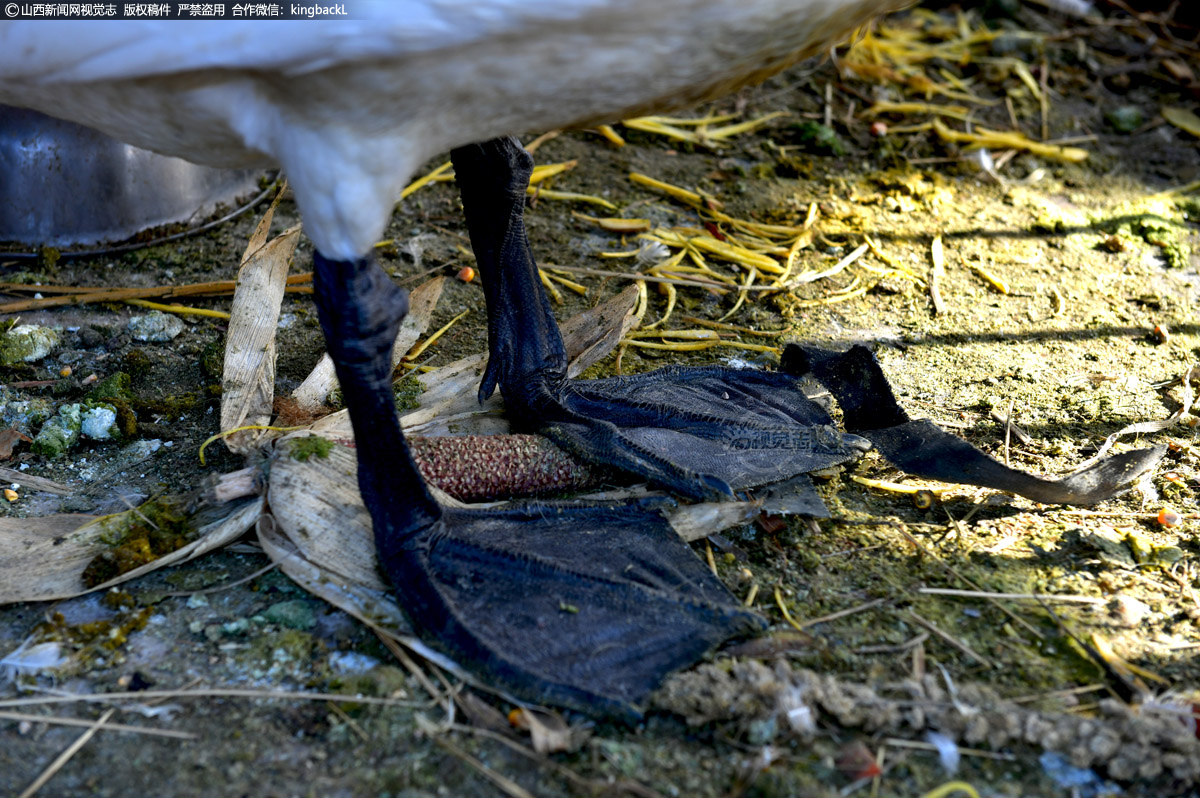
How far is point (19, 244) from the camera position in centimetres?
374

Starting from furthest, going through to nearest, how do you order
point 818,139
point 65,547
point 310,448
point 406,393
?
point 818,139, point 406,393, point 310,448, point 65,547

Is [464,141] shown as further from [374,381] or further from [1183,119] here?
[1183,119]

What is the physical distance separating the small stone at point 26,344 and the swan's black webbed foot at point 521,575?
1519mm

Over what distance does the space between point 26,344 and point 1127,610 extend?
3182mm

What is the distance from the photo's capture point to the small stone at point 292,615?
219cm

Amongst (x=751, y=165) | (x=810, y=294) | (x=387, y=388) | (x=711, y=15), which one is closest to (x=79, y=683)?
(x=387, y=388)


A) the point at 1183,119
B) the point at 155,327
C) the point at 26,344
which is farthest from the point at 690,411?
the point at 1183,119

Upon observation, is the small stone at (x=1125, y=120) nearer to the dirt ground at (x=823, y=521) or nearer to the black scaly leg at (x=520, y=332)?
the dirt ground at (x=823, y=521)

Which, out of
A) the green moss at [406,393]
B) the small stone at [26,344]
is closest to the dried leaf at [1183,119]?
the green moss at [406,393]

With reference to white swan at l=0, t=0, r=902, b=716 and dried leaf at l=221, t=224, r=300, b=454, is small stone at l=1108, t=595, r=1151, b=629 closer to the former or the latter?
white swan at l=0, t=0, r=902, b=716

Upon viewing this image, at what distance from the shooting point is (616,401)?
2809mm

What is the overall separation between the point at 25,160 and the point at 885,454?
3.18m

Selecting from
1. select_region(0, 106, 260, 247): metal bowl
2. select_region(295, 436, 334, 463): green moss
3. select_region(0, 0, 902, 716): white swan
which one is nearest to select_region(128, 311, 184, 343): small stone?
select_region(0, 106, 260, 247): metal bowl

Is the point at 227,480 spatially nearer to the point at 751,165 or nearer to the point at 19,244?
the point at 19,244
